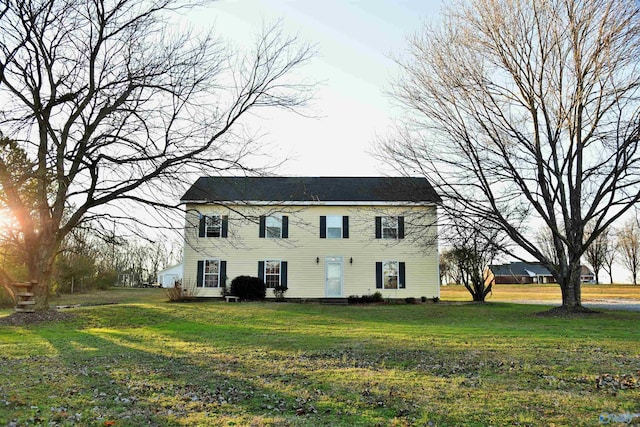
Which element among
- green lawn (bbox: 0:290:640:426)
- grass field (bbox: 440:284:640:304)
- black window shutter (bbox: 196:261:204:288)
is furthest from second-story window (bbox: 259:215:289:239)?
green lawn (bbox: 0:290:640:426)

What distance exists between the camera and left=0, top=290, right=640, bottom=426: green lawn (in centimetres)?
493

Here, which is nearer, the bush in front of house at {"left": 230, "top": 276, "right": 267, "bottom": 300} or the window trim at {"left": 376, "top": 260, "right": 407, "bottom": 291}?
the bush in front of house at {"left": 230, "top": 276, "right": 267, "bottom": 300}

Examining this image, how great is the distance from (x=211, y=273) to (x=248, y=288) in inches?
92.0

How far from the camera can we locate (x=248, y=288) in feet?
76.4

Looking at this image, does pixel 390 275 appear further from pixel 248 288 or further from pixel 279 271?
pixel 248 288

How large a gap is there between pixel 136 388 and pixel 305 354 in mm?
3237

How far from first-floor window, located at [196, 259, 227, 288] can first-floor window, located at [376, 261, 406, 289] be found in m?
7.63

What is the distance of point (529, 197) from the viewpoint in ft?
54.5

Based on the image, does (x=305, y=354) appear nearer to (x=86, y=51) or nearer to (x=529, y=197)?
(x=86, y=51)

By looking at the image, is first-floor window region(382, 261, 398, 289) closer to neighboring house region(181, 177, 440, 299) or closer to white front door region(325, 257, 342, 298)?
neighboring house region(181, 177, 440, 299)

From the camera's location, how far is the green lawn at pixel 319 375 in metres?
4.93

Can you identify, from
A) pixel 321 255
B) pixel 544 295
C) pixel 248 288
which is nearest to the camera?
pixel 248 288

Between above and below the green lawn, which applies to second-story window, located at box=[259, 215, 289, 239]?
above

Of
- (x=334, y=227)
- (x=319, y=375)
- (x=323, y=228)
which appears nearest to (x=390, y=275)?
(x=334, y=227)
